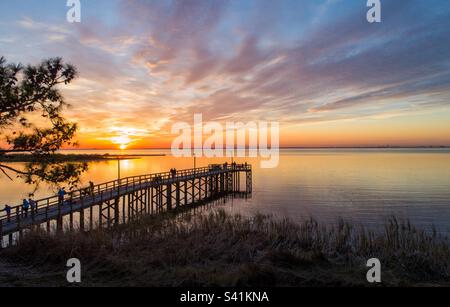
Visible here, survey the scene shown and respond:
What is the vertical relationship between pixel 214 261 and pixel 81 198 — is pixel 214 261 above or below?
below

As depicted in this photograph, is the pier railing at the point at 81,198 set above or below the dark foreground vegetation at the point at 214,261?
above

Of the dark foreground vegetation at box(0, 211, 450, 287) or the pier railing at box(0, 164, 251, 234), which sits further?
the pier railing at box(0, 164, 251, 234)

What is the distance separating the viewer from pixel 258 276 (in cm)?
875

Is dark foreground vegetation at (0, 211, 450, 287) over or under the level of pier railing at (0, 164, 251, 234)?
under

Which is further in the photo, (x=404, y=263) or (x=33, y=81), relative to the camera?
(x=404, y=263)

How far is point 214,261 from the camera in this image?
1065cm

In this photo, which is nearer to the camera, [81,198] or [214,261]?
[214,261]

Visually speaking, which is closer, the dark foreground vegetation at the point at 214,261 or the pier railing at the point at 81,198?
the dark foreground vegetation at the point at 214,261

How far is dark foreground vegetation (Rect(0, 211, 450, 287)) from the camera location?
8.86m

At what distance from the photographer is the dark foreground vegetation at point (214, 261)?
8859mm
